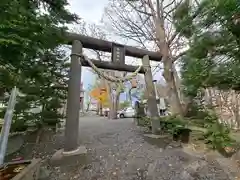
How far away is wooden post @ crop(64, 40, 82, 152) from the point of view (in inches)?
144

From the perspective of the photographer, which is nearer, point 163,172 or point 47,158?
point 163,172

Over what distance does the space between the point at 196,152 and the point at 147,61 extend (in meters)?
2.83

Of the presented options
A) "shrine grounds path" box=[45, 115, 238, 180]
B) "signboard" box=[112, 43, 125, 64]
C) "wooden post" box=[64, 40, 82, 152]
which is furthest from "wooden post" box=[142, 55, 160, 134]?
"wooden post" box=[64, 40, 82, 152]

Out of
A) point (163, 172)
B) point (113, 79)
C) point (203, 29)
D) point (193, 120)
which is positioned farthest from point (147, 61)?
point (163, 172)

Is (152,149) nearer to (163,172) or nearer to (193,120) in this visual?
(163,172)

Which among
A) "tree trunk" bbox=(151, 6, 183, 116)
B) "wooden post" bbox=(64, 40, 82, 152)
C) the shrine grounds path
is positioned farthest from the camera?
"tree trunk" bbox=(151, 6, 183, 116)

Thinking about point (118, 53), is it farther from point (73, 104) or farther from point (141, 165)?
point (141, 165)

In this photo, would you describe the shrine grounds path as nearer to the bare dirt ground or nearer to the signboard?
the bare dirt ground

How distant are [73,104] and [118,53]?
1.95 m

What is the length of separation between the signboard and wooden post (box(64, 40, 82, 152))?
3.29 feet

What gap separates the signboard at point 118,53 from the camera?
187 inches

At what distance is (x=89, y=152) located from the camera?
13.0ft

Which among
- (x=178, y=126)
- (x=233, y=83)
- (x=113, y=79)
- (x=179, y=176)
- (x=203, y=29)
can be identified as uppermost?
(x=203, y=29)

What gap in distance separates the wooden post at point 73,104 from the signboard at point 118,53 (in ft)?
3.29
